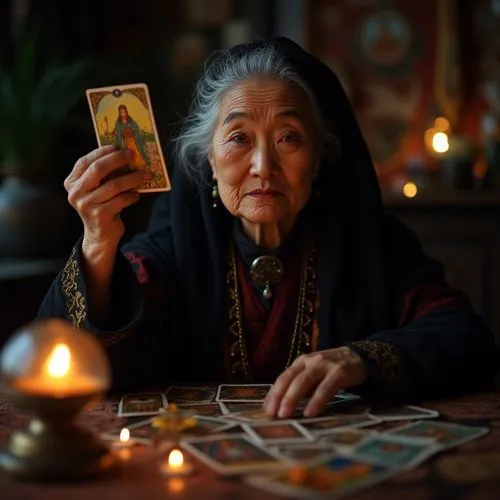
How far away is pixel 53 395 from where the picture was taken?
54.6 inches

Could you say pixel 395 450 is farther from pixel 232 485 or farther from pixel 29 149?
pixel 29 149

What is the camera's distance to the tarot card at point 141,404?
1839 mm

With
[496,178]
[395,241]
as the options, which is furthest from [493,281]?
[395,241]

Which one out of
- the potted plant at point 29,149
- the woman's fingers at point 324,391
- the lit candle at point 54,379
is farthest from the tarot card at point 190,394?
the potted plant at point 29,149

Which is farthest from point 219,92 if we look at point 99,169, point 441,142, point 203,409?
point 441,142

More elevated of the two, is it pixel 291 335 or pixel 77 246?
pixel 77 246

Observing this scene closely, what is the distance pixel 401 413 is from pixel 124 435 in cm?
56

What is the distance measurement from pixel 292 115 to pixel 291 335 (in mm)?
578

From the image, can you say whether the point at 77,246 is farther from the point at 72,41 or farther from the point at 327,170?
the point at 72,41

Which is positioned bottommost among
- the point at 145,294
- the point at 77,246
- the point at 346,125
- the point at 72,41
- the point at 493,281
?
the point at 493,281

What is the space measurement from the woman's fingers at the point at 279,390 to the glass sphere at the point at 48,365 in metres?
0.46

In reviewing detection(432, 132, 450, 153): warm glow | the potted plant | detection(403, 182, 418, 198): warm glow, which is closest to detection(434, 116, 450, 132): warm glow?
detection(432, 132, 450, 153): warm glow

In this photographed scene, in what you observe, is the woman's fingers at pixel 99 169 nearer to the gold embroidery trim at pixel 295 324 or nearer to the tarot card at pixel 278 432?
the gold embroidery trim at pixel 295 324

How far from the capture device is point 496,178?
4469 mm
